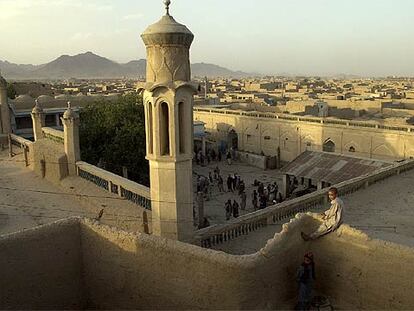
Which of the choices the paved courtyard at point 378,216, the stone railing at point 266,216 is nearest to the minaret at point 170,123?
the stone railing at point 266,216

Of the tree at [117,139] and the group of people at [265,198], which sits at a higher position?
the tree at [117,139]

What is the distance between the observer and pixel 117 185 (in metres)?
14.9

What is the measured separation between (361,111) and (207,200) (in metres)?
19.0

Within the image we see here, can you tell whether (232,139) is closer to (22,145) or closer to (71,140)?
(22,145)

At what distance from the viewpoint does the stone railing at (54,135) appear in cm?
2150

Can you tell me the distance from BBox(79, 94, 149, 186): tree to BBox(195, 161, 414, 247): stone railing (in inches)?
406

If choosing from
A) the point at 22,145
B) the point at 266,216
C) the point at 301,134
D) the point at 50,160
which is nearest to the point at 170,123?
the point at 266,216

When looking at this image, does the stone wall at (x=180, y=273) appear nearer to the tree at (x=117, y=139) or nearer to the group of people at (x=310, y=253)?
the group of people at (x=310, y=253)

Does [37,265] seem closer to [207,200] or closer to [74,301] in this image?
[74,301]

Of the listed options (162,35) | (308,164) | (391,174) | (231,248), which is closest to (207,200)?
(308,164)

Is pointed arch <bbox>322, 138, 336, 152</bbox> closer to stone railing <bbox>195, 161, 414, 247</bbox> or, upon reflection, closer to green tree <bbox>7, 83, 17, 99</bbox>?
stone railing <bbox>195, 161, 414, 247</bbox>

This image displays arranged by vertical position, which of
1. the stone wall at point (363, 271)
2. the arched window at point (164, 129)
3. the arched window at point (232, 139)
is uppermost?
the arched window at point (164, 129)

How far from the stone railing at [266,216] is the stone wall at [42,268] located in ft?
10.3

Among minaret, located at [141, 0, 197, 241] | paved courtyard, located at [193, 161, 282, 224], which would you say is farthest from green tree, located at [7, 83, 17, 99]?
minaret, located at [141, 0, 197, 241]
